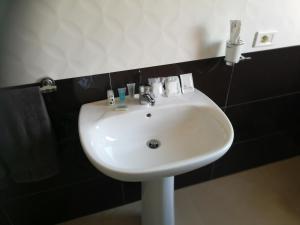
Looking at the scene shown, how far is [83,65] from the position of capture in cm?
100

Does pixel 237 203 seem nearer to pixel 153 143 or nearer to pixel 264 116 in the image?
pixel 264 116

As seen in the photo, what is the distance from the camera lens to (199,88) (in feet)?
4.05

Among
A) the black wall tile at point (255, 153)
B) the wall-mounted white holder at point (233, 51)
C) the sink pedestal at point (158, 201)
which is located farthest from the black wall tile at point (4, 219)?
the wall-mounted white holder at point (233, 51)

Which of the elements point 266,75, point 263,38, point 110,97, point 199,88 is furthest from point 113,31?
point 266,75

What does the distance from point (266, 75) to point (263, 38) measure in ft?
0.78

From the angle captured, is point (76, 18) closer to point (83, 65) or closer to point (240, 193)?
point (83, 65)

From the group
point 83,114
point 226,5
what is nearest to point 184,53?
point 226,5

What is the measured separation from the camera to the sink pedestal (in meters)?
1.10

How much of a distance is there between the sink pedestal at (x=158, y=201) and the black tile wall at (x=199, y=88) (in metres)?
0.29

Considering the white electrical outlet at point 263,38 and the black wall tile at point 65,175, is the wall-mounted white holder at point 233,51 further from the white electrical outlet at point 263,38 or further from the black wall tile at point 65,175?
the black wall tile at point 65,175

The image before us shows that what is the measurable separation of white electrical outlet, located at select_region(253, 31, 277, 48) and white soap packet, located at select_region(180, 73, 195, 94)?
1.26ft

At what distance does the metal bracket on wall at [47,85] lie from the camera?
3.17ft

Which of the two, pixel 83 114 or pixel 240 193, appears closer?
pixel 83 114

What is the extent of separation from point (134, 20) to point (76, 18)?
23 cm
